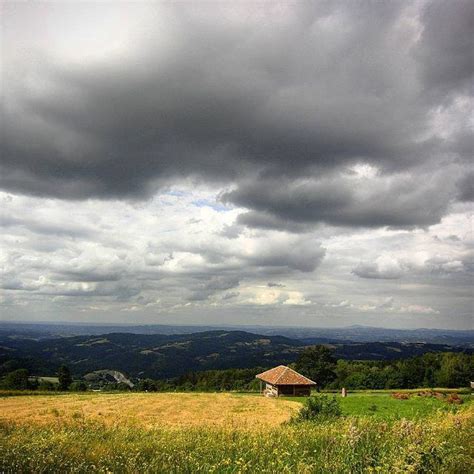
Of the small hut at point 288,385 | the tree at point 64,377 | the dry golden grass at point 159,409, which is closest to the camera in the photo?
the dry golden grass at point 159,409

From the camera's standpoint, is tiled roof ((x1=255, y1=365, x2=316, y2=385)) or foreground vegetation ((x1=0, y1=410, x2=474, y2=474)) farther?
tiled roof ((x1=255, y1=365, x2=316, y2=385))

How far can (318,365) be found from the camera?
2955 inches

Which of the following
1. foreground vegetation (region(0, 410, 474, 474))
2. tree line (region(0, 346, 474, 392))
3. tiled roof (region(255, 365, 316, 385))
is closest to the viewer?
foreground vegetation (region(0, 410, 474, 474))

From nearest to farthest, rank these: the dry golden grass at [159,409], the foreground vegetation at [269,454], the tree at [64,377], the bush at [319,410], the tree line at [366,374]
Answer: the foreground vegetation at [269,454] < the bush at [319,410] < the dry golden grass at [159,409] < the tree line at [366,374] < the tree at [64,377]

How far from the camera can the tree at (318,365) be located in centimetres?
7481

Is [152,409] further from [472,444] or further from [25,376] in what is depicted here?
[25,376]

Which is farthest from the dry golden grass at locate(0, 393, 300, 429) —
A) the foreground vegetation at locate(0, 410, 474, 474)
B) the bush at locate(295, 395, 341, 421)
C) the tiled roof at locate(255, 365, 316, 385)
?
the foreground vegetation at locate(0, 410, 474, 474)

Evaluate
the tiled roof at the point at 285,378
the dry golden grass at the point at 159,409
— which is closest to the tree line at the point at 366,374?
the tiled roof at the point at 285,378

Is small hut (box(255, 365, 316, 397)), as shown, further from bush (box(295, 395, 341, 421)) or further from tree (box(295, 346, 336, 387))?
bush (box(295, 395, 341, 421))

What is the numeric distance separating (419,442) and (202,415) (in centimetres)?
2500

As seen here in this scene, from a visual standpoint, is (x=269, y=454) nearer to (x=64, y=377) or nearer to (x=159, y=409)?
(x=159, y=409)

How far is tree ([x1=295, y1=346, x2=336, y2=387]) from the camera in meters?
74.8

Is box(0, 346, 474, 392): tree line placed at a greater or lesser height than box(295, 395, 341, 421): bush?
lesser

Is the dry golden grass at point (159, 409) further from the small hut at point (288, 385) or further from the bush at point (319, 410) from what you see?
the small hut at point (288, 385)
